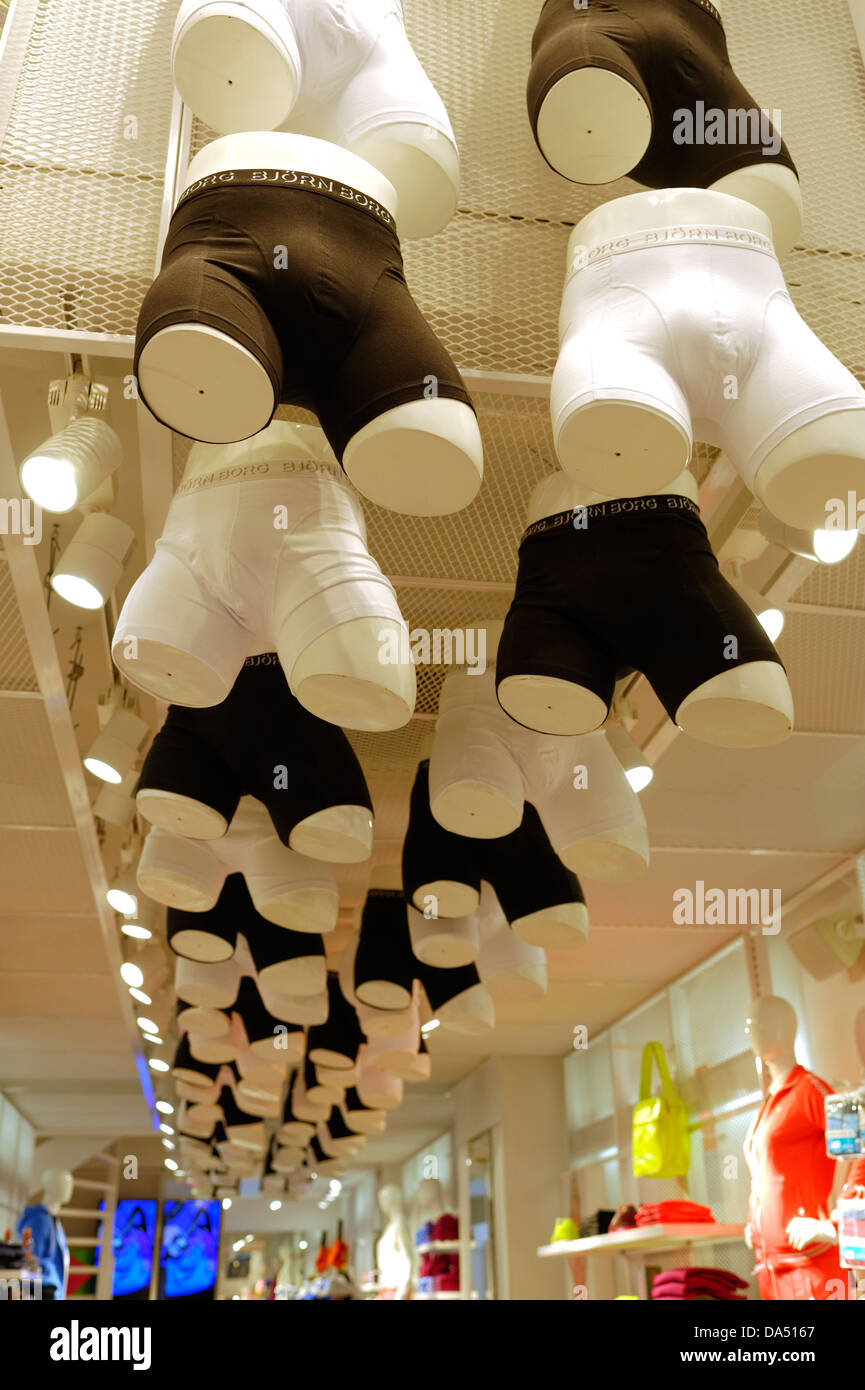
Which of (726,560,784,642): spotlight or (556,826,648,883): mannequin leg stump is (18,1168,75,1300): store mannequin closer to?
(556,826,648,883): mannequin leg stump

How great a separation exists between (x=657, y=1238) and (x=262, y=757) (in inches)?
135

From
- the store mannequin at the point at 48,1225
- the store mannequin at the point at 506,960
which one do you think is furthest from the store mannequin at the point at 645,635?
the store mannequin at the point at 48,1225

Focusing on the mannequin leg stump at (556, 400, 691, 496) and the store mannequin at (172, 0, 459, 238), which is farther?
the store mannequin at (172, 0, 459, 238)

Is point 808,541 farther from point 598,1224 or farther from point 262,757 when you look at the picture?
point 598,1224

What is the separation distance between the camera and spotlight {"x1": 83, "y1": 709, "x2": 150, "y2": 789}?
2846mm

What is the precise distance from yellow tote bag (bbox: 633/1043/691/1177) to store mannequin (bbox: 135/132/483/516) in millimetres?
4715

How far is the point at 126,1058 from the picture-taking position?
753cm

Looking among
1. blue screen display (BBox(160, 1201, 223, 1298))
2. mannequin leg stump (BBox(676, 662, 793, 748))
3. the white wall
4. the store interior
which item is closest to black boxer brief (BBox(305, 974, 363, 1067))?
the store interior

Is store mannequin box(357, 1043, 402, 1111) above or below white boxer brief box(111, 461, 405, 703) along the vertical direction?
below

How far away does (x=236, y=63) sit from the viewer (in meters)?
1.54

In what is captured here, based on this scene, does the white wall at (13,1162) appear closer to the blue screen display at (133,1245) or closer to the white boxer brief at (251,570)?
the blue screen display at (133,1245)

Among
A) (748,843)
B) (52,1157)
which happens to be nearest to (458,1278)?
(52,1157)
